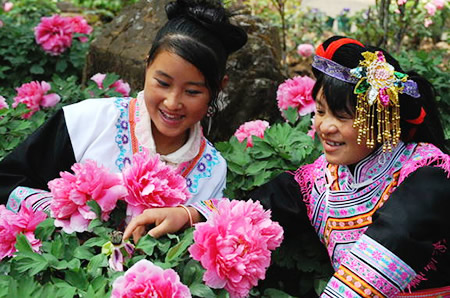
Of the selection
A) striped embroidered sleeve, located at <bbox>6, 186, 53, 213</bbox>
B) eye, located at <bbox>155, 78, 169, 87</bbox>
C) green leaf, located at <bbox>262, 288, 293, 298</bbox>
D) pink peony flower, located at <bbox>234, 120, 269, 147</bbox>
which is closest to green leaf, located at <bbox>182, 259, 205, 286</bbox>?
green leaf, located at <bbox>262, 288, 293, 298</bbox>

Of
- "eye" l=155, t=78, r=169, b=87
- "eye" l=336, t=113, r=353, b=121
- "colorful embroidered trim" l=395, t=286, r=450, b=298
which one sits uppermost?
"eye" l=336, t=113, r=353, b=121

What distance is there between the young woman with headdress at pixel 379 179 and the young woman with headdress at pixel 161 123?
1.26 feet

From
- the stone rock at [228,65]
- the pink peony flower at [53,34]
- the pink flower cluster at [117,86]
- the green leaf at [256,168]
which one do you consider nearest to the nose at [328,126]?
the green leaf at [256,168]

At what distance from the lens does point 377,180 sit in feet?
6.13

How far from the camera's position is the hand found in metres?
1.60

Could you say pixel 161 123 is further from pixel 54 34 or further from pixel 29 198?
pixel 54 34

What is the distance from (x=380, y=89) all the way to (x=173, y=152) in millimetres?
870

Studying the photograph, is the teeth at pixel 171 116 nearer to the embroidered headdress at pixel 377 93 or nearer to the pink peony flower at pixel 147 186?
the pink peony flower at pixel 147 186

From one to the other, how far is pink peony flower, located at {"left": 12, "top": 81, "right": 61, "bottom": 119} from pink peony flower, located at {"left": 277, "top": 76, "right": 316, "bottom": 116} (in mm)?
1237

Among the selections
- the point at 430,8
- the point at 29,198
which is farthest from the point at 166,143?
the point at 430,8

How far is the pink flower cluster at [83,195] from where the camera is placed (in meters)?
1.57

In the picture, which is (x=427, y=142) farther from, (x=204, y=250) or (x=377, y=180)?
(x=204, y=250)

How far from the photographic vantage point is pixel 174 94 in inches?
77.4

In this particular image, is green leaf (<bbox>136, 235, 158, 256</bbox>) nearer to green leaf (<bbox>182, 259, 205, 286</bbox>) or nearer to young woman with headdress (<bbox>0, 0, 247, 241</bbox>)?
green leaf (<bbox>182, 259, 205, 286</bbox>)
